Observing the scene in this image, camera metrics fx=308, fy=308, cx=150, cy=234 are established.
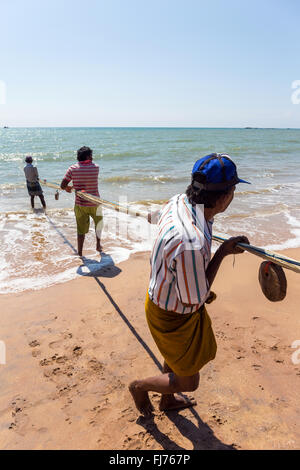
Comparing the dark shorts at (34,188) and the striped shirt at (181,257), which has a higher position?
the striped shirt at (181,257)

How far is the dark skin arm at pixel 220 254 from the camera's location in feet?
5.11

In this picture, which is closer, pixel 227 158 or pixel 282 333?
pixel 227 158

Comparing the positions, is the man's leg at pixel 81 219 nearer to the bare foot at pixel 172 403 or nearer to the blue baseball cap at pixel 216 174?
the bare foot at pixel 172 403

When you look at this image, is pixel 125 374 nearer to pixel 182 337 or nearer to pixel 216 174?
pixel 182 337

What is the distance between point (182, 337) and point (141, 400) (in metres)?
0.80

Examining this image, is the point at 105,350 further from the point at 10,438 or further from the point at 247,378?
the point at 247,378

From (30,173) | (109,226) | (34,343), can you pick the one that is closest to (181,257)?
(34,343)

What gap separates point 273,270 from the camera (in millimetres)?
1725

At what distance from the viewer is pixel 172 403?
2.21 m

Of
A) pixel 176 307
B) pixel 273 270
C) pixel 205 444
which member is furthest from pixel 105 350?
pixel 273 270

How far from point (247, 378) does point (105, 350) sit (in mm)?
1270

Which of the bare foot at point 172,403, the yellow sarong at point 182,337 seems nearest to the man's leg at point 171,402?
the bare foot at point 172,403
